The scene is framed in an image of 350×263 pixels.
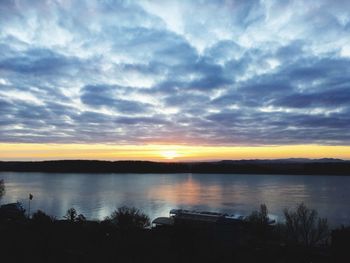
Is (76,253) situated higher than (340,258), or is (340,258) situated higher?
(76,253)

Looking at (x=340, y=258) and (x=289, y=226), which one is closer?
(x=340, y=258)

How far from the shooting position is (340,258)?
1217 inches

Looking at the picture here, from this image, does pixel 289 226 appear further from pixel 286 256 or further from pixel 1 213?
pixel 1 213

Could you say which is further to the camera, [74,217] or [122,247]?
[74,217]

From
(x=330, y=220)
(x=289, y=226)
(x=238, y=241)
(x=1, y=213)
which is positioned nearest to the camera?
(x=238, y=241)

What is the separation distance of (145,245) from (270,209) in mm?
79740

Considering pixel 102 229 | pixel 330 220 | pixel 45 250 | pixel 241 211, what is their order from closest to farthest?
pixel 45 250 → pixel 102 229 → pixel 330 220 → pixel 241 211

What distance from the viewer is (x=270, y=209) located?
329 ft

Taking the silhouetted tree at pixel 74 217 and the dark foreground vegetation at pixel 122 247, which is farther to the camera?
the silhouetted tree at pixel 74 217

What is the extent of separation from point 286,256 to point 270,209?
2915 inches

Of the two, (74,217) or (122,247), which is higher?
(122,247)

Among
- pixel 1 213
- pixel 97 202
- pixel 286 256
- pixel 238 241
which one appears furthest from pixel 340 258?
pixel 97 202

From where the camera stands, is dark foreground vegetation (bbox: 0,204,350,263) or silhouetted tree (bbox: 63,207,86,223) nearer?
dark foreground vegetation (bbox: 0,204,350,263)

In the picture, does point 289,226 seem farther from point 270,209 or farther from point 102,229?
point 270,209
